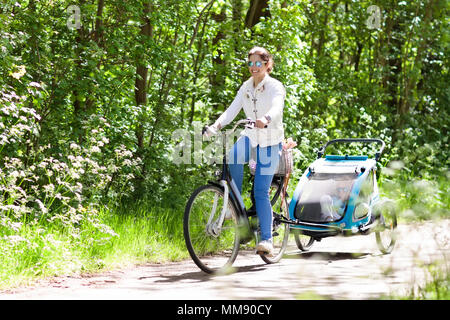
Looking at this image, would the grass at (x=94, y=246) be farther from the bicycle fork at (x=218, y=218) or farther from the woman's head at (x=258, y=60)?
the woman's head at (x=258, y=60)

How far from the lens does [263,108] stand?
681 cm

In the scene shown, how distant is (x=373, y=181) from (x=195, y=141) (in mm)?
3175

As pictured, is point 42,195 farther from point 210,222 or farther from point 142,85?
point 142,85

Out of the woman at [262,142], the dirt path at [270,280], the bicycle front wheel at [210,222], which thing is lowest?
the dirt path at [270,280]

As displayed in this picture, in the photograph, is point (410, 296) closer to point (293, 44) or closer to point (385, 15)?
point (293, 44)

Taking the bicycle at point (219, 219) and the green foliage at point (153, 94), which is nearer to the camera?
the bicycle at point (219, 219)

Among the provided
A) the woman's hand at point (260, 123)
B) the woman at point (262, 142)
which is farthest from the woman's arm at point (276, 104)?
the woman's hand at point (260, 123)

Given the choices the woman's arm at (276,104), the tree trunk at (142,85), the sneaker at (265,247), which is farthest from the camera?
the tree trunk at (142,85)

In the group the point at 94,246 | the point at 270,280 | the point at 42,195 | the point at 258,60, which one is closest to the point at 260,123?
the point at 258,60

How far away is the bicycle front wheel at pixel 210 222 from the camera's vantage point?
20.8 ft

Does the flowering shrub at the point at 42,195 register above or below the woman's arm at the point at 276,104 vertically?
below

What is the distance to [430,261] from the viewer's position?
438 cm

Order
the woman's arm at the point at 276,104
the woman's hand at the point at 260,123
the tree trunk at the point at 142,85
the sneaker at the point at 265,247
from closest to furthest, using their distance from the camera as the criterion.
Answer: the woman's hand at the point at 260,123, the woman's arm at the point at 276,104, the sneaker at the point at 265,247, the tree trunk at the point at 142,85
